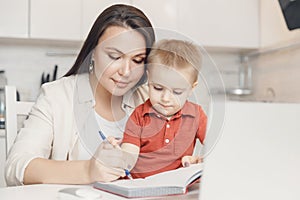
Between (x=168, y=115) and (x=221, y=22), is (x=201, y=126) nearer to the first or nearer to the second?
(x=168, y=115)

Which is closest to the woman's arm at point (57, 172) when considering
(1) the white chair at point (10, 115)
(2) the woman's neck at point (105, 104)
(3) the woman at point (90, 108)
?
(3) the woman at point (90, 108)

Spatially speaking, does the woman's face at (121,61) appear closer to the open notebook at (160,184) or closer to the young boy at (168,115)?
the young boy at (168,115)

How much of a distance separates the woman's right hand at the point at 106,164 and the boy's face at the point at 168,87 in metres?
0.11

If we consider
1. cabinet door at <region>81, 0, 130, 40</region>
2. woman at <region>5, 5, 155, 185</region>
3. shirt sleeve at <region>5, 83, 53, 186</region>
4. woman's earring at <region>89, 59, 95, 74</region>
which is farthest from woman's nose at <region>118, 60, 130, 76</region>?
cabinet door at <region>81, 0, 130, 40</region>

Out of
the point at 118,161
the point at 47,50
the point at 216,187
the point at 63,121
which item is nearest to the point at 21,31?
the point at 47,50

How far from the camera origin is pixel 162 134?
80cm

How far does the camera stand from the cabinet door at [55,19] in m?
2.34

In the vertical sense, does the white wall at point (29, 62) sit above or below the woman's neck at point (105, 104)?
above

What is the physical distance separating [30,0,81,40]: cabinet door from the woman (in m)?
1.11

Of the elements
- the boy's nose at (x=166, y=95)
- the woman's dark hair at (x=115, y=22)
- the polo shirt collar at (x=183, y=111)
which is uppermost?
the woman's dark hair at (x=115, y=22)

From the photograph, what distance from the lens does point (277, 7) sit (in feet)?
8.30

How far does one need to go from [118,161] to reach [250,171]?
464 millimetres

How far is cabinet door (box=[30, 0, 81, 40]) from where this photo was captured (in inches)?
92.0

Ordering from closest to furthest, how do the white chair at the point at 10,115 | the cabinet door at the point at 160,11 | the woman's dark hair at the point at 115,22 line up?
1. the woman's dark hair at the point at 115,22
2. the white chair at the point at 10,115
3. the cabinet door at the point at 160,11
